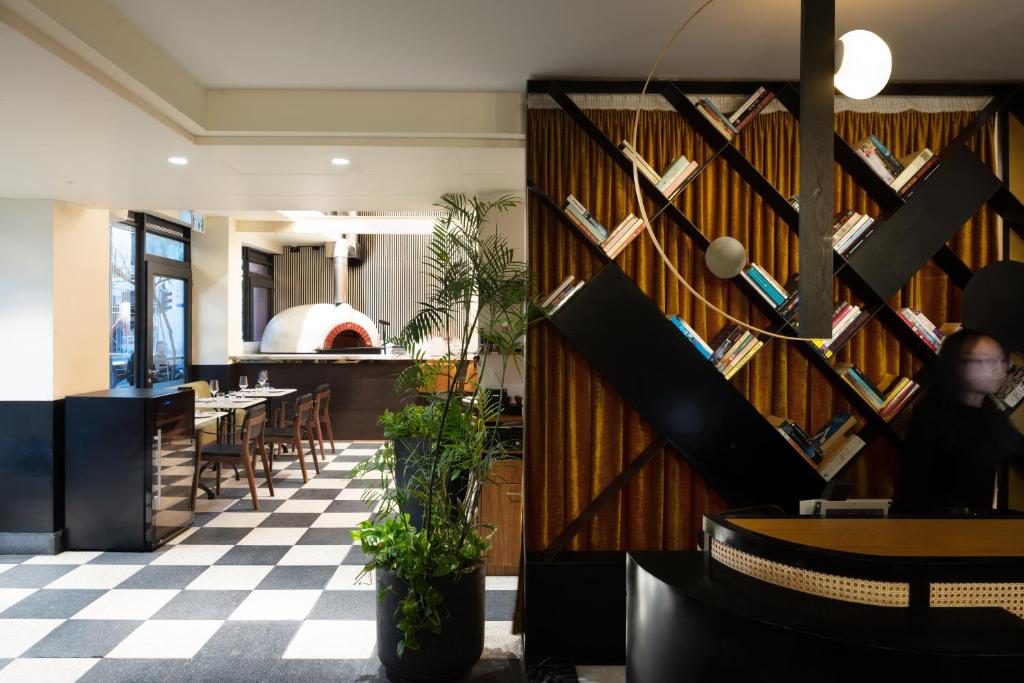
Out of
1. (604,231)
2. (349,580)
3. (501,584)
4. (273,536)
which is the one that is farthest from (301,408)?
(604,231)

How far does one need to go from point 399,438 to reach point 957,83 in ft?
11.1

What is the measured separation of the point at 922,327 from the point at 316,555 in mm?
3976

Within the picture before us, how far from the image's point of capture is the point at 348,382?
8.98 meters

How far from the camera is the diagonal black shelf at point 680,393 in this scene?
328cm

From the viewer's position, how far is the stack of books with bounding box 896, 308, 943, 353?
335 centimetres

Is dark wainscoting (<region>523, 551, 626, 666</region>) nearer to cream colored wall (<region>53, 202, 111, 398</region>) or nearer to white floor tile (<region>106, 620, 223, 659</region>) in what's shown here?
white floor tile (<region>106, 620, 223, 659</region>)

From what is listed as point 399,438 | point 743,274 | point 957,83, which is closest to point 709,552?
point 743,274

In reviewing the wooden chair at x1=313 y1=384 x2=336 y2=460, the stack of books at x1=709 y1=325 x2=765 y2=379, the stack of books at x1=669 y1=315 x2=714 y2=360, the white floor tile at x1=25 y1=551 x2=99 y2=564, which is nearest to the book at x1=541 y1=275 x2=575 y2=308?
the stack of books at x1=669 y1=315 x2=714 y2=360

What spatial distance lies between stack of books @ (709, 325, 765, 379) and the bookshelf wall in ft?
0.27

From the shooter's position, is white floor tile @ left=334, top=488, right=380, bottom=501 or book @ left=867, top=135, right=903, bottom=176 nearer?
book @ left=867, top=135, right=903, bottom=176

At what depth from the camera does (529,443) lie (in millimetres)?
3414

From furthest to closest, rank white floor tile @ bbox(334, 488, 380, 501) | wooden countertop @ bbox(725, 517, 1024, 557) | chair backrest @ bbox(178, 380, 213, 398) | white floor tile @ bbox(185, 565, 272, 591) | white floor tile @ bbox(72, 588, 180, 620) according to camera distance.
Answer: chair backrest @ bbox(178, 380, 213, 398) < white floor tile @ bbox(334, 488, 380, 501) < white floor tile @ bbox(185, 565, 272, 591) < white floor tile @ bbox(72, 588, 180, 620) < wooden countertop @ bbox(725, 517, 1024, 557)

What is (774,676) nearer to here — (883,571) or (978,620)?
(883,571)

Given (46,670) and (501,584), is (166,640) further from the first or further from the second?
(501,584)
